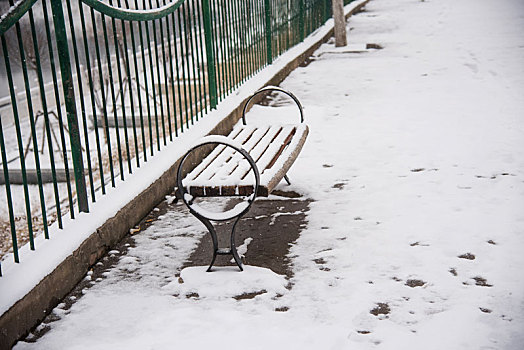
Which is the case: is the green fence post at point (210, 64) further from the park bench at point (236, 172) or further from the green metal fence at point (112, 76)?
the park bench at point (236, 172)

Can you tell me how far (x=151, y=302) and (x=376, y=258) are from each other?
52.9 inches

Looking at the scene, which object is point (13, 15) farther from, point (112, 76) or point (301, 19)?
point (301, 19)

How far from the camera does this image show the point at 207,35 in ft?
22.0

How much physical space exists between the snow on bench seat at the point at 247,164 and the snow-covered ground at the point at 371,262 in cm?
48

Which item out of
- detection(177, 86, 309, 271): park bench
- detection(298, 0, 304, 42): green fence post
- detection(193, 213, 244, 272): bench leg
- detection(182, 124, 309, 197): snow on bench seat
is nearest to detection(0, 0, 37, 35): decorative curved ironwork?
detection(177, 86, 309, 271): park bench

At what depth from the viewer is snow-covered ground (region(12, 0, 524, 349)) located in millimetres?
3184

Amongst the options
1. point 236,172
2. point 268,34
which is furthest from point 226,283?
point 268,34

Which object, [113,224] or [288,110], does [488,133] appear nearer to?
[288,110]

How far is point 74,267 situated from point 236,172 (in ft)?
3.60

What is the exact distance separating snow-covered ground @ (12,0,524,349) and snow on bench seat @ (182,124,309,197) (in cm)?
48

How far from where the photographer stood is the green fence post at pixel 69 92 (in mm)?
3879

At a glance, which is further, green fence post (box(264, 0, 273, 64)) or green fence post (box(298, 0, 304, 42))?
green fence post (box(298, 0, 304, 42))

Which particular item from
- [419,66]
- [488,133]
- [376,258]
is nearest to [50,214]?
[419,66]

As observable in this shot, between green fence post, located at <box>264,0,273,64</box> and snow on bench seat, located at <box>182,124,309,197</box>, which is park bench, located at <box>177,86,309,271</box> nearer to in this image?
snow on bench seat, located at <box>182,124,309,197</box>
